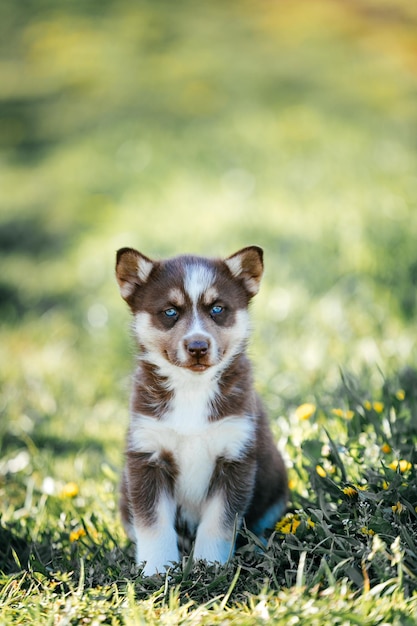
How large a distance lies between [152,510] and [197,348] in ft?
2.20

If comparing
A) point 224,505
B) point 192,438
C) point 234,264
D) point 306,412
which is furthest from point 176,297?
point 306,412

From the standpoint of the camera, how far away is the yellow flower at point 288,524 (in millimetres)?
3232

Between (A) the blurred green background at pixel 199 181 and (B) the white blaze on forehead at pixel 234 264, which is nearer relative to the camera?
(B) the white blaze on forehead at pixel 234 264

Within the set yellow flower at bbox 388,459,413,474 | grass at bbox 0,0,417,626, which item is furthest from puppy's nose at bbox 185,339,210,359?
yellow flower at bbox 388,459,413,474

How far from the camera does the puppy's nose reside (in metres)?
3.19

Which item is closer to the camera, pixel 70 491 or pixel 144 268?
pixel 144 268

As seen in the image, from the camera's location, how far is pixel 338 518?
3211 millimetres

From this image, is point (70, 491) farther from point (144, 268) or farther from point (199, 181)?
point (199, 181)

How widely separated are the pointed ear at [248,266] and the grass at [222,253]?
568mm

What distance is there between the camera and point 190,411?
3352 millimetres

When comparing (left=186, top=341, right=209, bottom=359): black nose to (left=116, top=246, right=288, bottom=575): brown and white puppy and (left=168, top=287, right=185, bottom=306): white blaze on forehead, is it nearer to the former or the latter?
(left=116, top=246, right=288, bottom=575): brown and white puppy

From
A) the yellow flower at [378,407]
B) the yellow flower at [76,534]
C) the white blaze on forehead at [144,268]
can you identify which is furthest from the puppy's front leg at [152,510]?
the yellow flower at [378,407]

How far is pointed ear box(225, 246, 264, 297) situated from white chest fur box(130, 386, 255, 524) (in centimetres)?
53

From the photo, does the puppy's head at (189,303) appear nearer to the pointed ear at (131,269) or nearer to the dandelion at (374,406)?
the pointed ear at (131,269)
